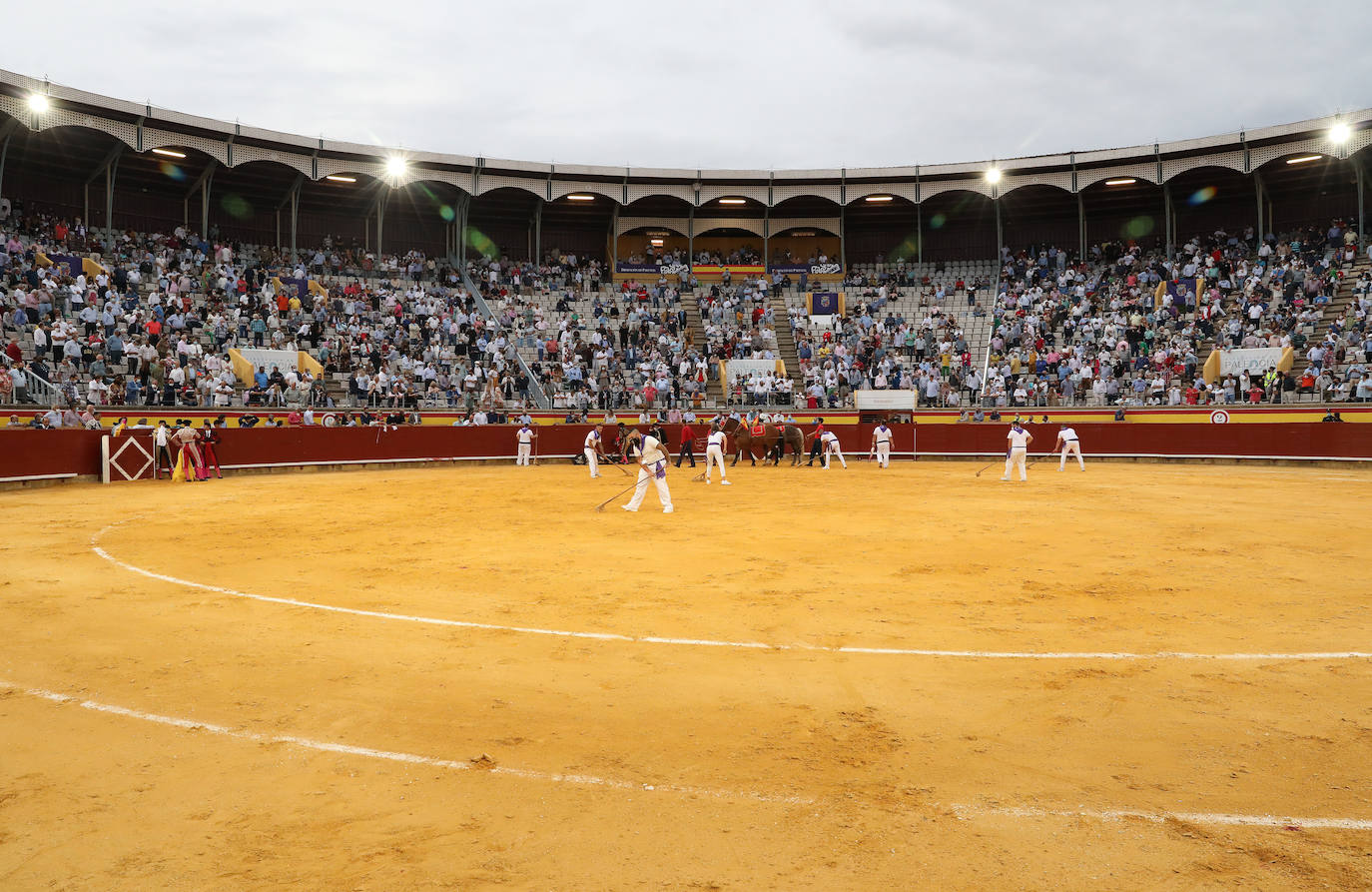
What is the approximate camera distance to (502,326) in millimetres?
38344

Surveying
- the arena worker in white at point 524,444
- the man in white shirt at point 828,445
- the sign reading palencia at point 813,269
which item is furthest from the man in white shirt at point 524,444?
the sign reading palencia at point 813,269

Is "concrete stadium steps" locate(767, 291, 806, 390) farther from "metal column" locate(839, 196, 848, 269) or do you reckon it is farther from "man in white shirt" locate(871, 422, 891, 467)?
"man in white shirt" locate(871, 422, 891, 467)

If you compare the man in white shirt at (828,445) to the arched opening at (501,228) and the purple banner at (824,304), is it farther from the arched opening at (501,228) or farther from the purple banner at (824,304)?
the arched opening at (501,228)

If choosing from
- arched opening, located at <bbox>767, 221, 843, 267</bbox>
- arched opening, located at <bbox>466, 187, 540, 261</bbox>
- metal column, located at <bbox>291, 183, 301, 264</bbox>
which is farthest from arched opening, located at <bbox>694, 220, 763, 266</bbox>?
metal column, located at <bbox>291, 183, 301, 264</bbox>

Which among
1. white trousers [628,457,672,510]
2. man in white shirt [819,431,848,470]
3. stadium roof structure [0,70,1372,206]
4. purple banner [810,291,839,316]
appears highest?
stadium roof structure [0,70,1372,206]

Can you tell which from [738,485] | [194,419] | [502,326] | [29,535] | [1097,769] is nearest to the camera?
[1097,769]

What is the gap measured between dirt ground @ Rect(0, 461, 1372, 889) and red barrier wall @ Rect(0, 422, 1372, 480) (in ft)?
48.9

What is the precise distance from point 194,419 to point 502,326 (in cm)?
1387

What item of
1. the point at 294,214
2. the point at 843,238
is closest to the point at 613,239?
the point at 843,238

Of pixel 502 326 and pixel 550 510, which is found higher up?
pixel 502 326

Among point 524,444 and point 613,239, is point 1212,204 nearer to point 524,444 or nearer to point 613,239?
point 613,239

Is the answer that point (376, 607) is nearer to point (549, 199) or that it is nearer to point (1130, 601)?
point (1130, 601)

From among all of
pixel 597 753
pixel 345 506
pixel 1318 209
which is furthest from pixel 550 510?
pixel 1318 209

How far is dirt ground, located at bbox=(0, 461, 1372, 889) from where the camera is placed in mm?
3711
